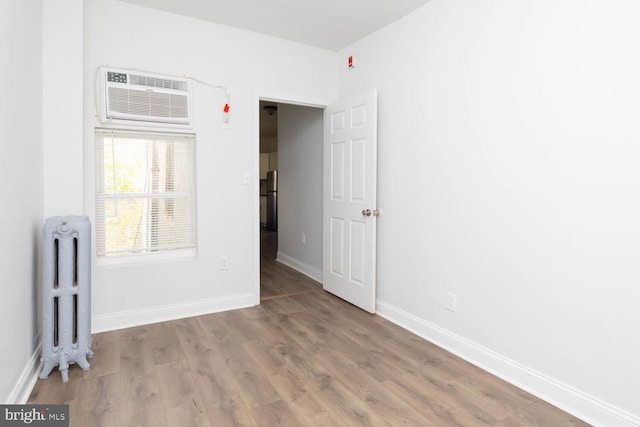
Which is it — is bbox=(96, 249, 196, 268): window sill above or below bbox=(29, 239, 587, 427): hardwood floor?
above

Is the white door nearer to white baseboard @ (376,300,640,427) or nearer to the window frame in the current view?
white baseboard @ (376,300,640,427)

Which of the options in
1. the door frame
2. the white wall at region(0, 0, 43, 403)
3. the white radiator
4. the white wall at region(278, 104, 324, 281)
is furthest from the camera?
the white wall at region(278, 104, 324, 281)

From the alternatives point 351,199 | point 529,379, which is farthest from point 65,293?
point 529,379

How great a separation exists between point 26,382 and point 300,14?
322 centimetres

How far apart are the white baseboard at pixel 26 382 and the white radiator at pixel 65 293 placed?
64mm

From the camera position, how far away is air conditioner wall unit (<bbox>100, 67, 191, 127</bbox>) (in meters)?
2.89

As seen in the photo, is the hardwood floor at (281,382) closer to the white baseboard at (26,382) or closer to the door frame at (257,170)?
the white baseboard at (26,382)

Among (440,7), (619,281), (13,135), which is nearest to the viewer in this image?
(619,281)

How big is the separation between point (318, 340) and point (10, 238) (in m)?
2.04

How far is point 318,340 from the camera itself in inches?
112

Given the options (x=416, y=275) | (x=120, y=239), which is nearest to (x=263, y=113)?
(x=120, y=239)

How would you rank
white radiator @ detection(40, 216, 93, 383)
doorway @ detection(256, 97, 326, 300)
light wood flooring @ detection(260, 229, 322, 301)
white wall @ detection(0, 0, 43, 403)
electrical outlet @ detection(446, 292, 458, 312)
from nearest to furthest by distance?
white wall @ detection(0, 0, 43, 403) → white radiator @ detection(40, 216, 93, 383) → electrical outlet @ detection(446, 292, 458, 312) → light wood flooring @ detection(260, 229, 322, 301) → doorway @ detection(256, 97, 326, 300)

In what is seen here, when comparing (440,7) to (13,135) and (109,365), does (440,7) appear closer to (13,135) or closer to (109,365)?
(13,135)

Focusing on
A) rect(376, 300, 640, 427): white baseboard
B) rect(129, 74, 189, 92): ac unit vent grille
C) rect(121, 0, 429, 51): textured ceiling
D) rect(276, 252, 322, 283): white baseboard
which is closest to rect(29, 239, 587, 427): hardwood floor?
rect(376, 300, 640, 427): white baseboard
